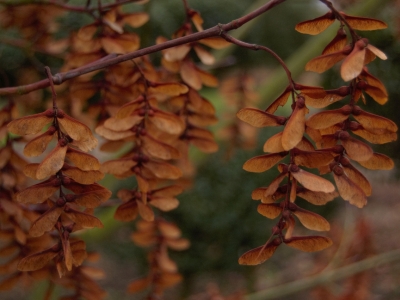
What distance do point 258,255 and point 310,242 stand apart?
0.03 meters

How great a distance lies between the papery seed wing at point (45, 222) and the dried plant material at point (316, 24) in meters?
0.16

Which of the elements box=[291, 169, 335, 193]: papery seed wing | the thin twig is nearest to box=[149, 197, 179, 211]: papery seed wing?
box=[291, 169, 335, 193]: papery seed wing

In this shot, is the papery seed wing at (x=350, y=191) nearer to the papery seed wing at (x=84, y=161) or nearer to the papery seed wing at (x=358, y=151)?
the papery seed wing at (x=358, y=151)

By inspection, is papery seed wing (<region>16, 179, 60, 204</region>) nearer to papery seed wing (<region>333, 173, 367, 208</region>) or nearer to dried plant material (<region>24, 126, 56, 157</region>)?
dried plant material (<region>24, 126, 56, 157</region>)

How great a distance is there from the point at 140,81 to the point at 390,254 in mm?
538

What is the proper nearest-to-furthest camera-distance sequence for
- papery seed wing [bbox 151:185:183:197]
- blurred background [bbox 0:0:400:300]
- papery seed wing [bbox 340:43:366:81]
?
1. papery seed wing [bbox 340:43:366:81]
2. papery seed wing [bbox 151:185:183:197]
3. blurred background [bbox 0:0:400:300]

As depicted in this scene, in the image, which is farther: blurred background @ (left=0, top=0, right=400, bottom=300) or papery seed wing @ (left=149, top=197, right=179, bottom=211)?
blurred background @ (left=0, top=0, right=400, bottom=300)

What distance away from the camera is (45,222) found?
0.27m

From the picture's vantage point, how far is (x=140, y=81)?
14.3 inches

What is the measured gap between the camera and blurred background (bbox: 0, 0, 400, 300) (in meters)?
0.67

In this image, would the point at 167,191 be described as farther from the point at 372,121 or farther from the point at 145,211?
the point at 372,121

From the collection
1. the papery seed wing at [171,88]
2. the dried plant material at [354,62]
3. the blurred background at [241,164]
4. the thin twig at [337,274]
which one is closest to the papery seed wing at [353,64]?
the dried plant material at [354,62]

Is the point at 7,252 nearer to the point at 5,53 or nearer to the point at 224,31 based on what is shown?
the point at 224,31

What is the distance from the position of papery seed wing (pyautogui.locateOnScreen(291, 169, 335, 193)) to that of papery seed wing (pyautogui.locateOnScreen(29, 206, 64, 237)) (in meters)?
0.13
